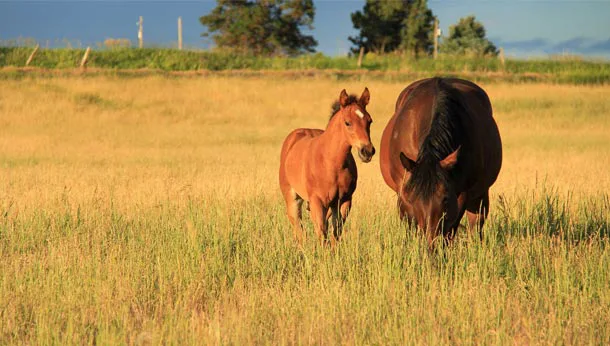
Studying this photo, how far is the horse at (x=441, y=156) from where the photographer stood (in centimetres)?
618

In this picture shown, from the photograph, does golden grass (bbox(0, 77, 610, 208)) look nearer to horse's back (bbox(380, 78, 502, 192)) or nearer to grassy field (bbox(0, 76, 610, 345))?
grassy field (bbox(0, 76, 610, 345))

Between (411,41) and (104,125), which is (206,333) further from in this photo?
(411,41)

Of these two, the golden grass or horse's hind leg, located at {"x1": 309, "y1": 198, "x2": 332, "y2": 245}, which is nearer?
horse's hind leg, located at {"x1": 309, "y1": 198, "x2": 332, "y2": 245}

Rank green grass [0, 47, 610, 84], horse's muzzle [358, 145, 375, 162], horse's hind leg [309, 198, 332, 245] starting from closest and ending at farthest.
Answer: horse's muzzle [358, 145, 375, 162]
horse's hind leg [309, 198, 332, 245]
green grass [0, 47, 610, 84]

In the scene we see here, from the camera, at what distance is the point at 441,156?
661 cm

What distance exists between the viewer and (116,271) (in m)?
6.80

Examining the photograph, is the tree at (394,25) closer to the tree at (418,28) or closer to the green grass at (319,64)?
the tree at (418,28)

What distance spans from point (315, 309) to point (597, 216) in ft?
18.0

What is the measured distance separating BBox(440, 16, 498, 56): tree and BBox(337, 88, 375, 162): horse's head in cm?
6455

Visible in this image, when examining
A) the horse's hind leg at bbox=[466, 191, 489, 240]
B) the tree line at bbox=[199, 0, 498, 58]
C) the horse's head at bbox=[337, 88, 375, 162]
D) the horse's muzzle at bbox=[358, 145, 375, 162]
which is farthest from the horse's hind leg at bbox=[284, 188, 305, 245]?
the tree line at bbox=[199, 0, 498, 58]

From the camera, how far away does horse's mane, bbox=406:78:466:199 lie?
20.2 ft

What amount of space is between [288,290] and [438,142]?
190 cm

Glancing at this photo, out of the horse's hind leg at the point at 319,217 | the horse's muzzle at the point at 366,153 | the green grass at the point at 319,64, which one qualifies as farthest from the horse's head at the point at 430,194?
the green grass at the point at 319,64

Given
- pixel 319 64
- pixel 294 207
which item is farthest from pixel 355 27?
pixel 294 207
